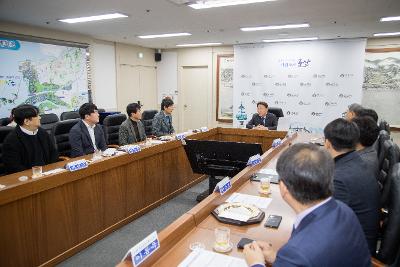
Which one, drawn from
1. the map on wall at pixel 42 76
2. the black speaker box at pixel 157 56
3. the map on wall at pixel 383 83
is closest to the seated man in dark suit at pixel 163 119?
the map on wall at pixel 42 76

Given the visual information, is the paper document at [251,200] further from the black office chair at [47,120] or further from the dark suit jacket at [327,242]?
the black office chair at [47,120]

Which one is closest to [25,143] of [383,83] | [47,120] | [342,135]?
[47,120]

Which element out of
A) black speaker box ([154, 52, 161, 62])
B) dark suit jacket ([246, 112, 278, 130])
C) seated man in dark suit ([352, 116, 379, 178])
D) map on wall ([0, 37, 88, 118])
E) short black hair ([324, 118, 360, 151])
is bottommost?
dark suit jacket ([246, 112, 278, 130])

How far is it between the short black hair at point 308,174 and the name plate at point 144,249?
616 mm

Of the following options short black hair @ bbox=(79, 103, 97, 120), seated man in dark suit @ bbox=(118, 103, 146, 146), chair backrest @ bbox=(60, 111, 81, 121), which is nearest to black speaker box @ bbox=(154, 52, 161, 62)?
chair backrest @ bbox=(60, 111, 81, 121)

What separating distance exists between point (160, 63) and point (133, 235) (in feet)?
21.7

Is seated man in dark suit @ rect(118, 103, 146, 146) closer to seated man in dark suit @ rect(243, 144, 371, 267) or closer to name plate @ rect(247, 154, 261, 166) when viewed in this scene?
name plate @ rect(247, 154, 261, 166)

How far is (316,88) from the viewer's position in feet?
22.1

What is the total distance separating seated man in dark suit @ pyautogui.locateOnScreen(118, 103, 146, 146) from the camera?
4062mm

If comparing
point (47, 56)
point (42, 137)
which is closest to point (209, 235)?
point (42, 137)

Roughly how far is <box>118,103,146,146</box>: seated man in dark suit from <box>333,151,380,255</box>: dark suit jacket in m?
2.95

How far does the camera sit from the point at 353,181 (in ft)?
5.25

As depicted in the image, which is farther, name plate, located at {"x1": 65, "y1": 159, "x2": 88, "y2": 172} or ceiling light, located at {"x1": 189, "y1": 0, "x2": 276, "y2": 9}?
ceiling light, located at {"x1": 189, "y1": 0, "x2": 276, "y2": 9}

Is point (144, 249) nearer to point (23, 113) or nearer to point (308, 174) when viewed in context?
point (308, 174)
